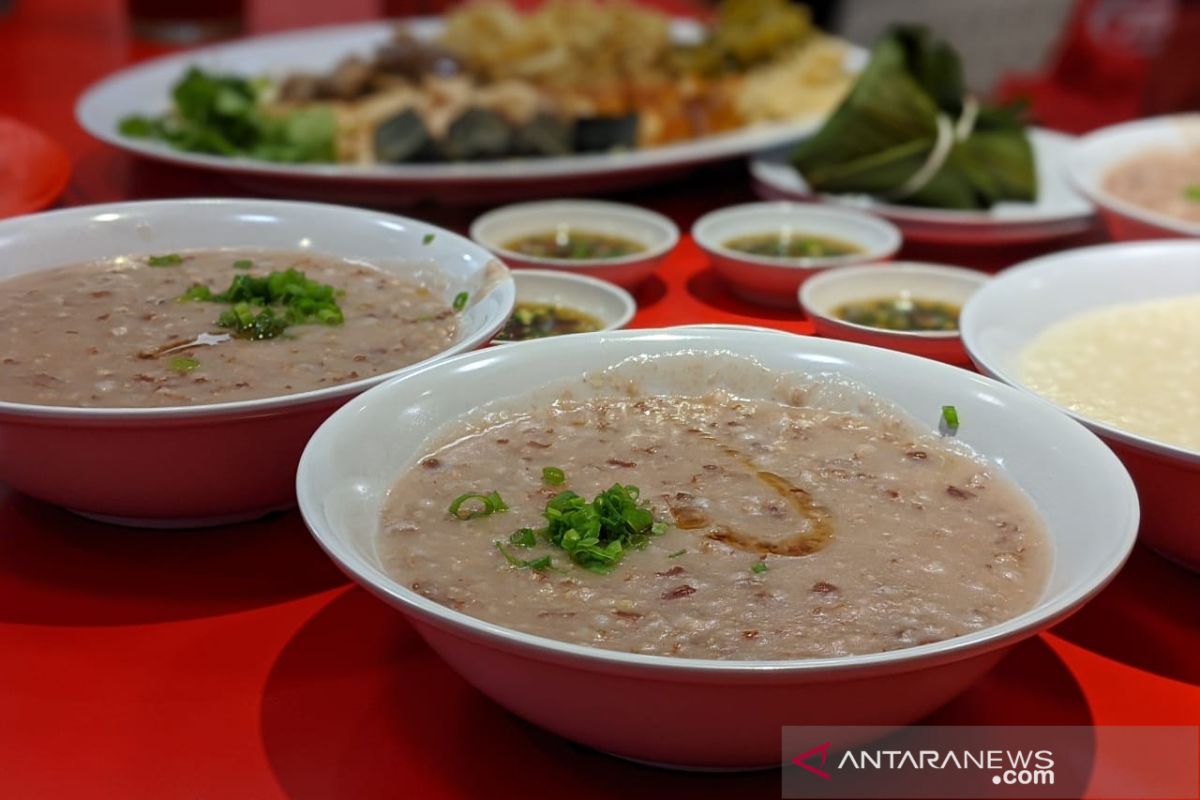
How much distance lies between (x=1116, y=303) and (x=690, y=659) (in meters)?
1.38

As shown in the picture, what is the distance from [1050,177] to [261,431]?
2.49 meters

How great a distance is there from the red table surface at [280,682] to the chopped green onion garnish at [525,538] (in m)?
0.19

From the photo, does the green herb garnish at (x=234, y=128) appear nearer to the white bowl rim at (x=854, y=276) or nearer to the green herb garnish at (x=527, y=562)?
the white bowl rim at (x=854, y=276)

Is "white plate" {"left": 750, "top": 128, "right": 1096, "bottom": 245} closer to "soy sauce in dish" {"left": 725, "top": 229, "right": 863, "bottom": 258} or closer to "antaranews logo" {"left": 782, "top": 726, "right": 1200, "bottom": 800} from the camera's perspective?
"soy sauce in dish" {"left": 725, "top": 229, "right": 863, "bottom": 258}

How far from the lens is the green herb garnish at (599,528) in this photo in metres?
1.21

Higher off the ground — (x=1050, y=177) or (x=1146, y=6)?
(x=1146, y=6)

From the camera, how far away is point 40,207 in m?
2.42

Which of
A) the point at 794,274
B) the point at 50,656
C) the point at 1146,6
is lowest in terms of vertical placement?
the point at 50,656

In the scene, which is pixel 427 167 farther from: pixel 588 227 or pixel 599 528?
pixel 599 528

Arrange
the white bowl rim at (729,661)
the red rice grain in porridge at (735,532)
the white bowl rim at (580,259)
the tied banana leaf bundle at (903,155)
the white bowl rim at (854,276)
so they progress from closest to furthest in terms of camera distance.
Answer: the white bowl rim at (729,661) → the red rice grain in porridge at (735,532) → the white bowl rim at (854,276) → the white bowl rim at (580,259) → the tied banana leaf bundle at (903,155)

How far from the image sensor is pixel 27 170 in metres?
2.62

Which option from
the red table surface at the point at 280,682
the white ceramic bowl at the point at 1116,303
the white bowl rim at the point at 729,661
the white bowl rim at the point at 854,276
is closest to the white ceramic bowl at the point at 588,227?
the white bowl rim at the point at 854,276

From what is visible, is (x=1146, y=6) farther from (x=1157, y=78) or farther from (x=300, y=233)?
(x=300, y=233)

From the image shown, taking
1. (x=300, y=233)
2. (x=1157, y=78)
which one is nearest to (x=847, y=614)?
(x=300, y=233)
